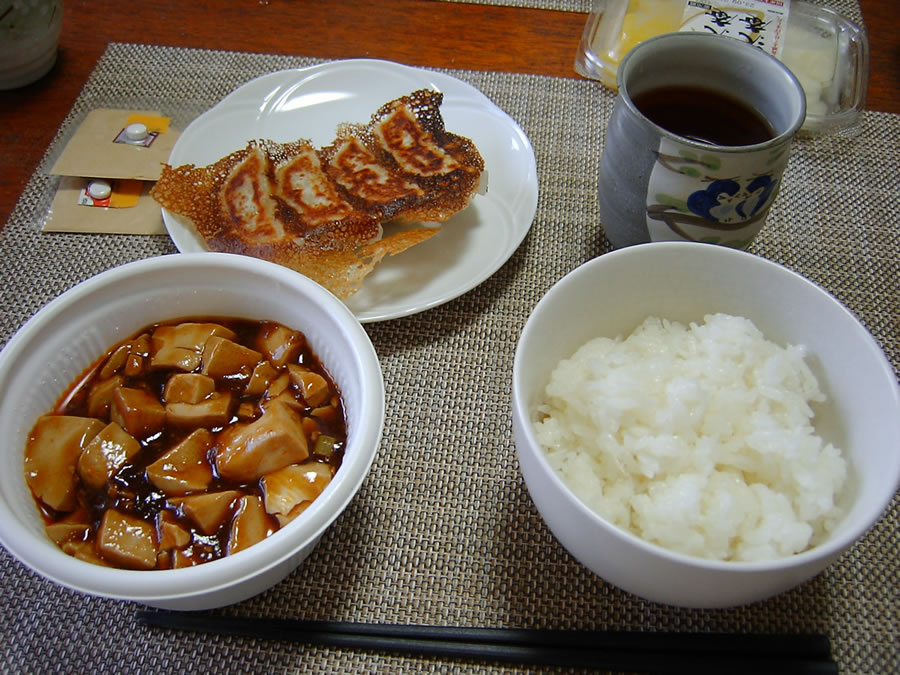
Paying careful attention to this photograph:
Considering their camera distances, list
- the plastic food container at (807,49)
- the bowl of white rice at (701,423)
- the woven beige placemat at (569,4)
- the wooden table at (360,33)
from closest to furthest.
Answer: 1. the bowl of white rice at (701,423)
2. the plastic food container at (807,49)
3. the wooden table at (360,33)
4. the woven beige placemat at (569,4)

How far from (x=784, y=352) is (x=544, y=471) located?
20.1 inches

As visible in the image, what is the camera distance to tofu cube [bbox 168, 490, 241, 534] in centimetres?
94

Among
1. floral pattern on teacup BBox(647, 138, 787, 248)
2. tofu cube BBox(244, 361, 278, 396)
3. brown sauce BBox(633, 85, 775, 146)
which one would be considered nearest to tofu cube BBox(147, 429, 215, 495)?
tofu cube BBox(244, 361, 278, 396)

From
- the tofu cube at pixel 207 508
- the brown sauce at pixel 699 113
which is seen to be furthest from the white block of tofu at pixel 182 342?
the brown sauce at pixel 699 113

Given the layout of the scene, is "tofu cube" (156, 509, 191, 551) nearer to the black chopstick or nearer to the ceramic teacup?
the black chopstick

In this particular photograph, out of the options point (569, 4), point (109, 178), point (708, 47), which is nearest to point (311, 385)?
point (109, 178)

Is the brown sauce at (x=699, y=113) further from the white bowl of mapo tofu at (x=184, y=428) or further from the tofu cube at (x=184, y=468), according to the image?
the tofu cube at (x=184, y=468)

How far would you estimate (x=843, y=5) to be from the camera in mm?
2084

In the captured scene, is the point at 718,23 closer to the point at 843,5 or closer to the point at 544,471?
the point at 843,5

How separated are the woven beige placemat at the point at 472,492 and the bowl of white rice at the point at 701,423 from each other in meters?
0.20

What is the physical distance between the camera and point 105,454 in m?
0.99

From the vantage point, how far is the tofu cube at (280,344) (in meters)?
1.13

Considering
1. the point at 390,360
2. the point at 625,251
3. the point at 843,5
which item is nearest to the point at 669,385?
the point at 625,251

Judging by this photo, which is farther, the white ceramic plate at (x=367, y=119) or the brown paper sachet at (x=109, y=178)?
the brown paper sachet at (x=109, y=178)
